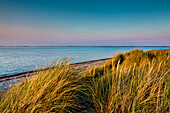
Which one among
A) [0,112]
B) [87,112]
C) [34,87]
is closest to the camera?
[0,112]

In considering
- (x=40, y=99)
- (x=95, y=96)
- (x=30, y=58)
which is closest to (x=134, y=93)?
(x=95, y=96)

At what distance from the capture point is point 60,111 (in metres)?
1.89

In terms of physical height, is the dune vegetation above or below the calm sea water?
above

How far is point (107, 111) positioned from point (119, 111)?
0.70 ft

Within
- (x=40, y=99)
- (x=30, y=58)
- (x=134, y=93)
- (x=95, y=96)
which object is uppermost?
(x=134, y=93)

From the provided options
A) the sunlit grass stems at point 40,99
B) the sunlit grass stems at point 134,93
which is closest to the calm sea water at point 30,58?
the sunlit grass stems at point 40,99

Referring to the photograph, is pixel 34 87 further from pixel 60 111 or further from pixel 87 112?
pixel 87 112

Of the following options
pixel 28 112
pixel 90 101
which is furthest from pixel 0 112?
pixel 90 101

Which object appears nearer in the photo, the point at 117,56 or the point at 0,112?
the point at 0,112

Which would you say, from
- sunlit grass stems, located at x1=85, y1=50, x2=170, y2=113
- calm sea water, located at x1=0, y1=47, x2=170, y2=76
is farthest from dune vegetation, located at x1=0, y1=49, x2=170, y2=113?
calm sea water, located at x1=0, y1=47, x2=170, y2=76

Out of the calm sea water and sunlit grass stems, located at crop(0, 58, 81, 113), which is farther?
the calm sea water

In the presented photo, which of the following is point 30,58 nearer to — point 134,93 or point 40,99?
point 40,99

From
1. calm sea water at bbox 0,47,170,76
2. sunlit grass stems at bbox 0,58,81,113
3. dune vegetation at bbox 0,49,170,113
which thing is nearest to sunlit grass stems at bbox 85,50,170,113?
dune vegetation at bbox 0,49,170,113

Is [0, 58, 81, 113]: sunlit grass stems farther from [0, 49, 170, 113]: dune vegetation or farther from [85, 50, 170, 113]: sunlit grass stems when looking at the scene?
[85, 50, 170, 113]: sunlit grass stems
